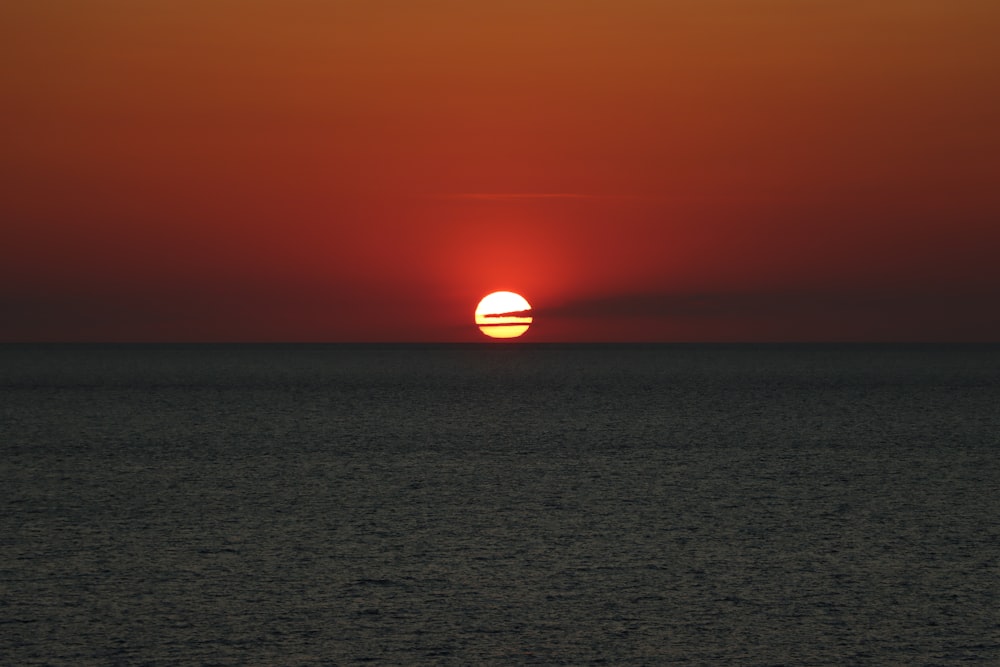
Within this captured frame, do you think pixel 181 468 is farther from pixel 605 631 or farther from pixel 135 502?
pixel 605 631

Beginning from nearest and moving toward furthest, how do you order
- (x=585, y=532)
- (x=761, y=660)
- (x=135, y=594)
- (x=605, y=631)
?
(x=761, y=660), (x=605, y=631), (x=135, y=594), (x=585, y=532)

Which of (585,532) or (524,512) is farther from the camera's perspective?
(524,512)

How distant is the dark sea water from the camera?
12.8 meters

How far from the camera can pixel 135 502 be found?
24.2 meters

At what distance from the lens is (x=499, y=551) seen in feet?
59.8

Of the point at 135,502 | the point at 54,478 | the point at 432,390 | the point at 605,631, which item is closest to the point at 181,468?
the point at 54,478

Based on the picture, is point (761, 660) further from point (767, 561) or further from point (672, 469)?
point (672, 469)

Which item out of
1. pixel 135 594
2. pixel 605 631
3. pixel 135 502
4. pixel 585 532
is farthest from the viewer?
pixel 135 502

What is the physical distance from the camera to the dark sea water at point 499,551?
1283 centimetres

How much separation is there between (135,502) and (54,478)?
5614 mm

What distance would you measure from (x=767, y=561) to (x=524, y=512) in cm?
615

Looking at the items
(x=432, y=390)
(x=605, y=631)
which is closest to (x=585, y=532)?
(x=605, y=631)

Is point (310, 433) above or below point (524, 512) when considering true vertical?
above

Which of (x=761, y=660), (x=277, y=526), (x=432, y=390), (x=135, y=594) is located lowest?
(x=761, y=660)
